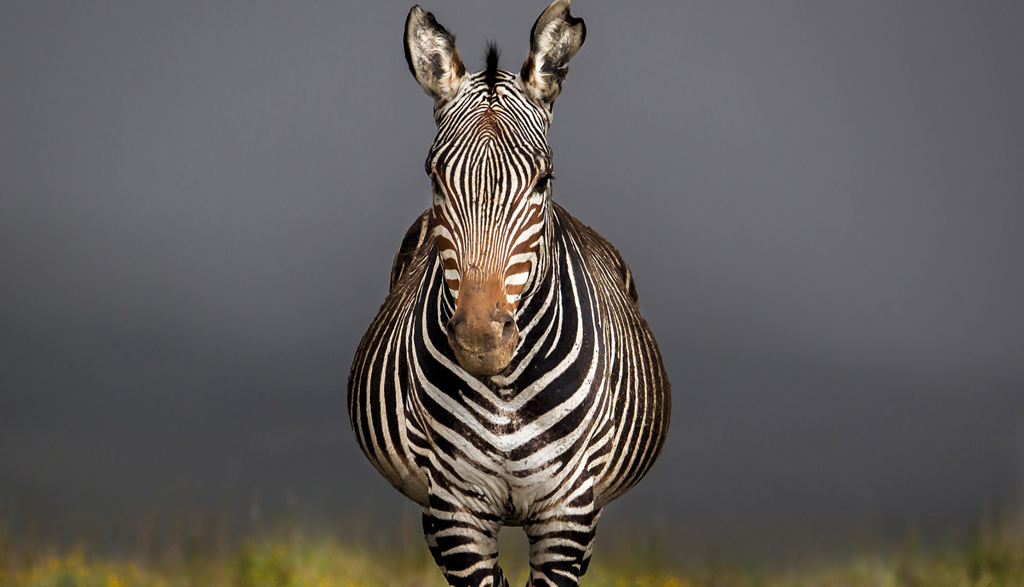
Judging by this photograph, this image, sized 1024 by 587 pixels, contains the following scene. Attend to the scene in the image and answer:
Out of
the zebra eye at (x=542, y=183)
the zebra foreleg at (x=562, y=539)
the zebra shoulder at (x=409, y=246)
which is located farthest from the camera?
the zebra shoulder at (x=409, y=246)

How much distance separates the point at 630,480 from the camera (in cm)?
627

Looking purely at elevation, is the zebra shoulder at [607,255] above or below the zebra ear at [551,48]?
below

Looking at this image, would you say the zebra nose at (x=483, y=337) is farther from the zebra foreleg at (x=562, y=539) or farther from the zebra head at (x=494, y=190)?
the zebra foreleg at (x=562, y=539)

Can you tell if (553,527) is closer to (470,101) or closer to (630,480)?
(630,480)

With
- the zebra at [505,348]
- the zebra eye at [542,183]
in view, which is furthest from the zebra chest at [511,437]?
the zebra eye at [542,183]

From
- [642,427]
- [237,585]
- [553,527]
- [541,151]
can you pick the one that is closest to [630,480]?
[642,427]

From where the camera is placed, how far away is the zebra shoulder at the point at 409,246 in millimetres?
7477

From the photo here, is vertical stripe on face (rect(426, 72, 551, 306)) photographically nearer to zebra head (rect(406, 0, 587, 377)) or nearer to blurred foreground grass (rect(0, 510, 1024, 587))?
zebra head (rect(406, 0, 587, 377))

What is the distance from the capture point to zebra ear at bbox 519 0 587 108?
5.25 m

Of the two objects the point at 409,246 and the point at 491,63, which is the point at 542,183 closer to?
the point at 491,63

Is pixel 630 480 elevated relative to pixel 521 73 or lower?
lower

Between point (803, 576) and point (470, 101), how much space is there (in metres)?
5.41

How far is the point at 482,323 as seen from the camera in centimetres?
466

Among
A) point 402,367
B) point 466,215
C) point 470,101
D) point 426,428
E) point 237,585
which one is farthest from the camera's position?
point 237,585
